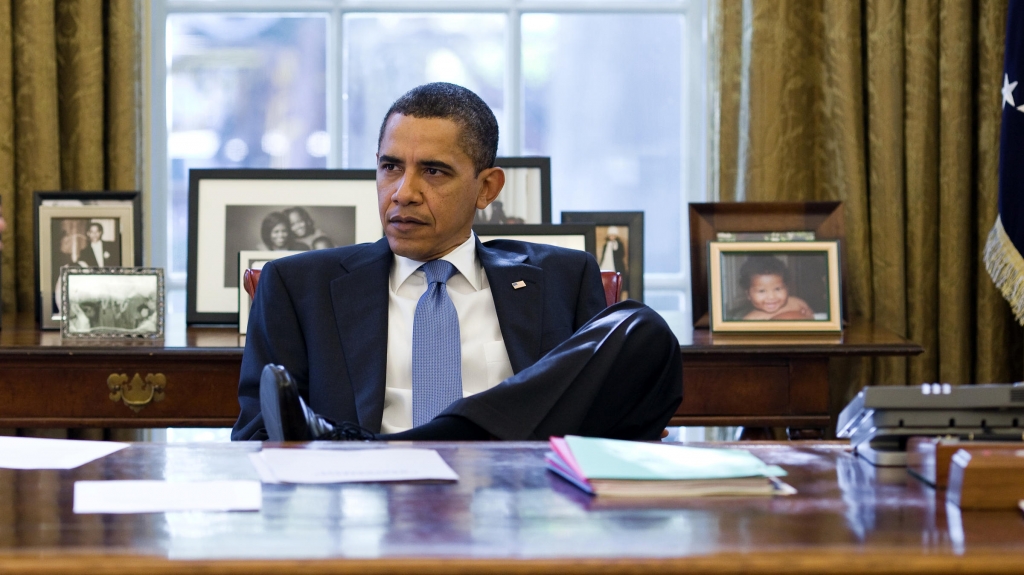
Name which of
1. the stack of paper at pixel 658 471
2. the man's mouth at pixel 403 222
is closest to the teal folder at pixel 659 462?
the stack of paper at pixel 658 471

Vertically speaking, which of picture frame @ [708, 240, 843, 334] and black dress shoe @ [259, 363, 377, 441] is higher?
picture frame @ [708, 240, 843, 334]

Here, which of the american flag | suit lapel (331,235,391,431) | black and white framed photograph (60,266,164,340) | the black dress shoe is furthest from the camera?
the american flag

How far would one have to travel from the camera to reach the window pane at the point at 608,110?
3496mm

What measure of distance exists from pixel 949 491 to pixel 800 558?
0.33 m

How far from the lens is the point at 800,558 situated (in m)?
0.90

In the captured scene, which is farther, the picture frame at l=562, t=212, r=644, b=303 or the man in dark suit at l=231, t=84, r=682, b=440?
the picture frame at l=562, t=212, r=644, b=303

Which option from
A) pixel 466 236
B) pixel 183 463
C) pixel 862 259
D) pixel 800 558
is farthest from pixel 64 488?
pixel 862 259

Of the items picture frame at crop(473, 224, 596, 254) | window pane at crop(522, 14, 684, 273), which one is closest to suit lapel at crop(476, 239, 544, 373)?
picture frame at crop(473, 224, 596, 254)

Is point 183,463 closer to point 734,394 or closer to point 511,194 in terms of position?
point 734,394

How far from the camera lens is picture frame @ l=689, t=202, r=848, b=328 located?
2.96 m

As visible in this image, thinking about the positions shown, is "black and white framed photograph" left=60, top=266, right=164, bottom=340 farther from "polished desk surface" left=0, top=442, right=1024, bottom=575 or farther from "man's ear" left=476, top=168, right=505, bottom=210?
"polished desk surface" left=0, top=442, right=1024, bottom=575

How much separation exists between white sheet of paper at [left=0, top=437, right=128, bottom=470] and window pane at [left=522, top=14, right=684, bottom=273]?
87.3 inches

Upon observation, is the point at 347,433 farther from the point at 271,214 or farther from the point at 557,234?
the point at 271,214

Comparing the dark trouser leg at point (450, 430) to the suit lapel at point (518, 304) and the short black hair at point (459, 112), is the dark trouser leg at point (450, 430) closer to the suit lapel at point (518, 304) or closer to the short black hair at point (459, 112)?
the suit lapel at point (518, 304)
